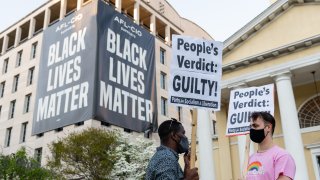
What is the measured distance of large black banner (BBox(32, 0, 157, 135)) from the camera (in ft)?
114

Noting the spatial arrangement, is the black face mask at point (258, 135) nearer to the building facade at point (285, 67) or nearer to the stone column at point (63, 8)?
the building facade at point (285, 67)

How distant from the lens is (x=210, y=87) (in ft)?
20.8

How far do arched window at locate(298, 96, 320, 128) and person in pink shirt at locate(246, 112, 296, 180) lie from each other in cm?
1817

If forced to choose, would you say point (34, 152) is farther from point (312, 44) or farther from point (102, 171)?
point (312, 44)

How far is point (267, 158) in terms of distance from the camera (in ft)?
14.0

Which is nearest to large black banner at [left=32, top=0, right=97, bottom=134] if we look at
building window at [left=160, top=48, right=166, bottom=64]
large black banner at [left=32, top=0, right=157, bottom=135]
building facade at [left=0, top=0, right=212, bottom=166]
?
large black banner at [left=32, top=0, right=157, bottom=135]

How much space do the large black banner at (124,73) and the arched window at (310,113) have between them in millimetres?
17948

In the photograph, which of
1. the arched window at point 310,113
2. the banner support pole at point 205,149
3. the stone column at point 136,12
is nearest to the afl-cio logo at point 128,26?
the stone column at point 136,12

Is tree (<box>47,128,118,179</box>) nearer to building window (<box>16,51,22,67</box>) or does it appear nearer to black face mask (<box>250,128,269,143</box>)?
building window (<box>16,51,22,67</box>)

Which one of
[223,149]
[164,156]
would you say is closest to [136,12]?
[223,149]

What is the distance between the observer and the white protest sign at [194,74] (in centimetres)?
617

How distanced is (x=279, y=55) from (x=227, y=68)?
125 inches

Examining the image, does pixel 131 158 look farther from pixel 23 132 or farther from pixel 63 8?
pixel 63 8

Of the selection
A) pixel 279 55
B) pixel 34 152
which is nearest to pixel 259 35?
pixel 279 55
